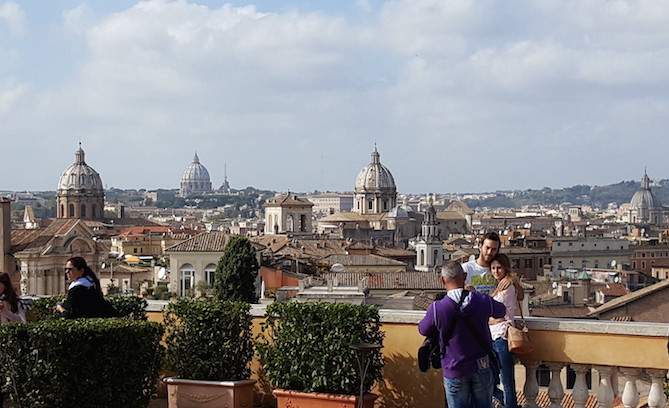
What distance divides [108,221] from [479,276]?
106585mm

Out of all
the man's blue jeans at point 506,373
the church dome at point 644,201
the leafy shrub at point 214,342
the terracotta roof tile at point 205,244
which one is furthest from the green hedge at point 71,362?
the church dome at point 644,201

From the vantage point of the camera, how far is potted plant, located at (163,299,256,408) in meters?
6.71

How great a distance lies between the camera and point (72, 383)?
19.4ft

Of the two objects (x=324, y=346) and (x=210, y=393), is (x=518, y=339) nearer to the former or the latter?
(x=324, y=346)

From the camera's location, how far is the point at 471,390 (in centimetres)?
540

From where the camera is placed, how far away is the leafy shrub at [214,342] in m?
6.72

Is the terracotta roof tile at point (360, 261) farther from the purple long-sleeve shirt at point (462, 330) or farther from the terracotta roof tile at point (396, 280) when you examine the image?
the purple long-sleeve shirt at point (462, 330)

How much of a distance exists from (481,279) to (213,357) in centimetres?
184

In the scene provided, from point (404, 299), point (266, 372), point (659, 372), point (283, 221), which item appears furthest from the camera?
point (283, 221)

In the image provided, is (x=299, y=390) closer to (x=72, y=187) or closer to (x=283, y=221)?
(x=283, y=221)

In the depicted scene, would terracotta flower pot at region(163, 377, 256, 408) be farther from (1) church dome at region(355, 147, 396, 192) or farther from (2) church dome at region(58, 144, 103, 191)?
(1) church dome at region(355, 147, 396, 192)

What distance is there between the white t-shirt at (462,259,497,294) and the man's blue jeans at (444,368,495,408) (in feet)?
2.18

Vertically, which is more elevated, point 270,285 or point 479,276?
point 479,276

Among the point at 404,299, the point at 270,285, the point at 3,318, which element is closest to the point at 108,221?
the point at 270,285
